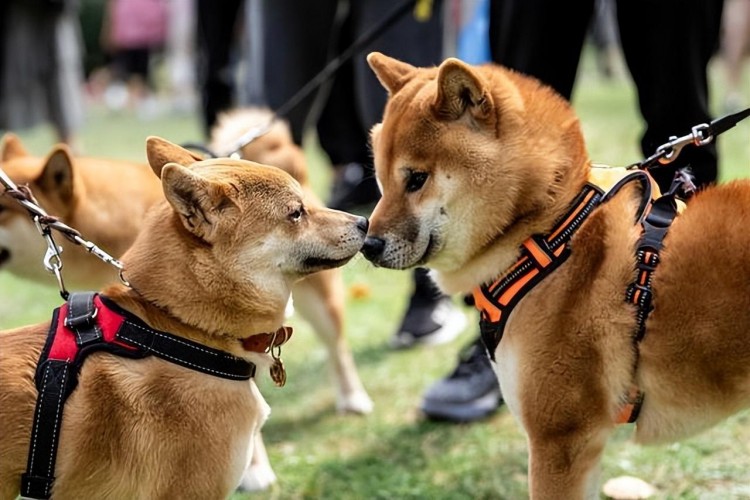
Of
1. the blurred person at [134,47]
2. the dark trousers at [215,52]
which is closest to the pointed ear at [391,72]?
the dark trousers at [215,52]

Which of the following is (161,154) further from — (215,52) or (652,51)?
(215,52)

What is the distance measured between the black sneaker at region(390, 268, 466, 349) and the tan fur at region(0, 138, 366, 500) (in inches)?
81.3

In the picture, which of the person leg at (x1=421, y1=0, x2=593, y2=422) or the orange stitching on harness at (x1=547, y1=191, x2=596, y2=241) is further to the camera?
the person leg at (x1=421, y1=0, x2=593, y2=422)

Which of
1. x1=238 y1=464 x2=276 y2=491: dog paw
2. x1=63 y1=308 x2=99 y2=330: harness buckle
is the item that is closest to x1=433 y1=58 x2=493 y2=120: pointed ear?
x1=63 y1=308 x2=99 y2=330: harness buckle

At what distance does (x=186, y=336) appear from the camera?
7.50 feet

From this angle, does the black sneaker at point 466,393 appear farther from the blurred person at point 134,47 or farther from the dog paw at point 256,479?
the blurred person at point 134,47

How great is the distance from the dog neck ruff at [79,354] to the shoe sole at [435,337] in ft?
7.23

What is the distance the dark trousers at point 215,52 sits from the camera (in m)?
4.86

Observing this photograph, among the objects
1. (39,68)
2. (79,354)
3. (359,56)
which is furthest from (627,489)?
(39,68)

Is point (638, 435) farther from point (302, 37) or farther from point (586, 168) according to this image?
point (302, 37)

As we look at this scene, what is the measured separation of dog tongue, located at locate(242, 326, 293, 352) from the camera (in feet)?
7.83

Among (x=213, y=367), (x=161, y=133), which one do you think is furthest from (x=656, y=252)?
(x=161, y=133)

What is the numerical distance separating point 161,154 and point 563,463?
1.42 meters

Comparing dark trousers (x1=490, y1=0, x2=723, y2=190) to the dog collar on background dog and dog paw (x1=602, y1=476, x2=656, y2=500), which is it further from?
dog paw (x1=602, y1=476, x2=656, y2=500)
